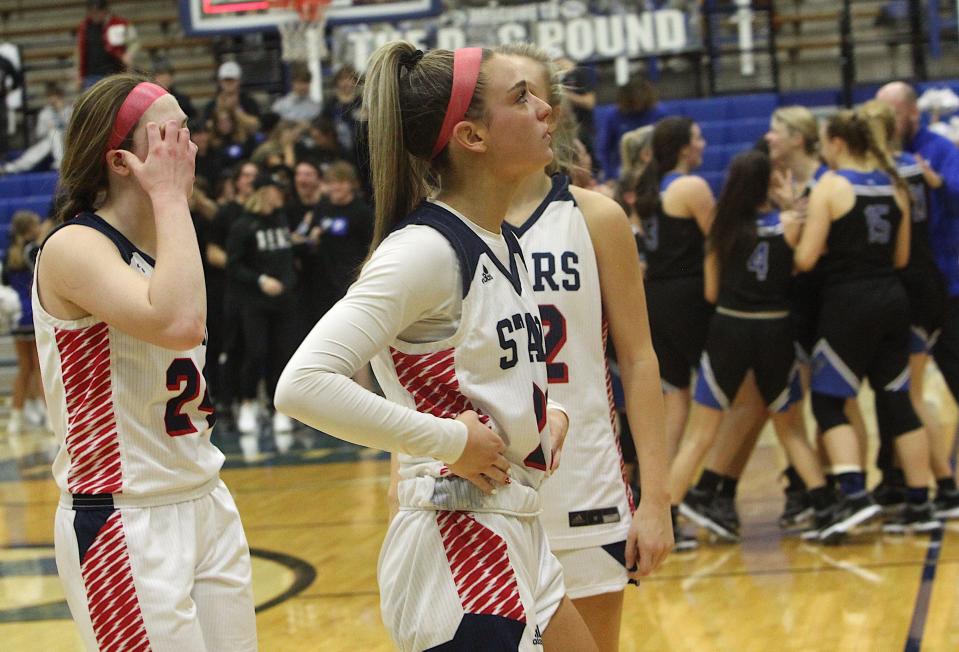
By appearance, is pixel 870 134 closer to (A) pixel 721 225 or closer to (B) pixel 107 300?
(A) pixel 721 225

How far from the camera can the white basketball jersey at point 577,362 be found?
2756 millimetres

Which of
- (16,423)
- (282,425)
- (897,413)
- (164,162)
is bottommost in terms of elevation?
(16,423)

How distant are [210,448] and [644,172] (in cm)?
381

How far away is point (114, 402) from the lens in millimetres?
2295

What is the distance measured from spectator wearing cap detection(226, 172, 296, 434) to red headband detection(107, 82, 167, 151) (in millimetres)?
7300

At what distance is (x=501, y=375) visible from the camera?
2.09 m

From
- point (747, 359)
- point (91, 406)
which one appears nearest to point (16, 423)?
point (747, 359)

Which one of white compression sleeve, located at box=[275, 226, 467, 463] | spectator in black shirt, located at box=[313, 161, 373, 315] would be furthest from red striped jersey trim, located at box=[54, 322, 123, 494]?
spectator in black shirt, located at box=[313, 161, 373, 315]

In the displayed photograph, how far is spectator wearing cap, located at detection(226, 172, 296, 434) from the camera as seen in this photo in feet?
31.8

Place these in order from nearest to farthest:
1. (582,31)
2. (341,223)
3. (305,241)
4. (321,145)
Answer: (341,223), (305,241), (321,145), (582,31)

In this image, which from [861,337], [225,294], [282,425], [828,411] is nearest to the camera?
[861,337]

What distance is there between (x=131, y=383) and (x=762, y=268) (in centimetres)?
383

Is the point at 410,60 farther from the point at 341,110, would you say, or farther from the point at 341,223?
the point at 341,110

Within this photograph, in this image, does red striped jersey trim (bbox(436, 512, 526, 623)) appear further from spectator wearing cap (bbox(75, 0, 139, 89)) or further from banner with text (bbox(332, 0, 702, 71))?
spectator wearing cap (bbox(75, 0, 139, 89))
